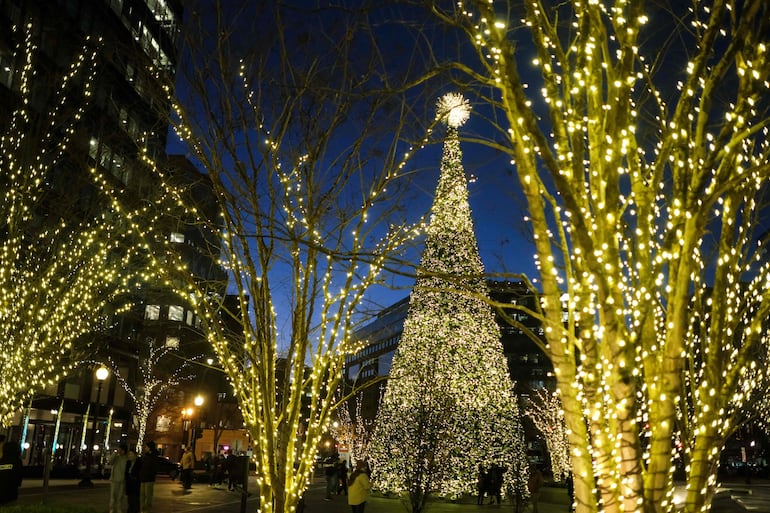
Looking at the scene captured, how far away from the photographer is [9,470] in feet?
38.0

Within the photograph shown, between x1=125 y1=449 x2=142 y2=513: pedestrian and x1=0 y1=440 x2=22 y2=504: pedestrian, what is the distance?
188cm

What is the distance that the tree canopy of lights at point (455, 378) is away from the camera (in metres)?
19.8

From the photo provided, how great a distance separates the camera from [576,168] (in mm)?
3877

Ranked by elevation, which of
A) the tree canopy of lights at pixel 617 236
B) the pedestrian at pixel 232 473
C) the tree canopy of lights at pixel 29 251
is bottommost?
the pedestrian at pixel 232 473

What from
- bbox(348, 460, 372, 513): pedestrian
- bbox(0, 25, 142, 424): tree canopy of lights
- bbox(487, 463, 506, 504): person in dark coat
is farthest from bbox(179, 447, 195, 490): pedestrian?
bbox(348, 460, 372, 513): pedestrian

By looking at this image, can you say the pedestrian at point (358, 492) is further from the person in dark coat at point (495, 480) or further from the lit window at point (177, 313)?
the lit window at point (177, 313)

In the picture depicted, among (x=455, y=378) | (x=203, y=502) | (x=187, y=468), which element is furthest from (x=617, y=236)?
(x=187, y=468)

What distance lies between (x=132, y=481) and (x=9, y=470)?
2360mm

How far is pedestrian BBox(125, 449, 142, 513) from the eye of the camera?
12.9 meters

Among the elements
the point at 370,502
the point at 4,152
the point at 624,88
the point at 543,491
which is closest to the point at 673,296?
the point at 624,88

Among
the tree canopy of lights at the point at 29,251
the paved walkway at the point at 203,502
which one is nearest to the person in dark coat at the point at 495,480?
the paved walkway at the point at 203,502

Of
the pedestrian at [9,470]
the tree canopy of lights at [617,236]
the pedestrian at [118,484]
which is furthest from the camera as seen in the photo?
the pedestrian at [118,484]

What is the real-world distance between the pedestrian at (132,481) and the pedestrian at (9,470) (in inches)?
74.0

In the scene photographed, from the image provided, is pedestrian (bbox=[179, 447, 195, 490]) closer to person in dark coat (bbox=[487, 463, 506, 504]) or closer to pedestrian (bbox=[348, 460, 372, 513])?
person in dark coat (bbox=[487, 463, 506, 504])
